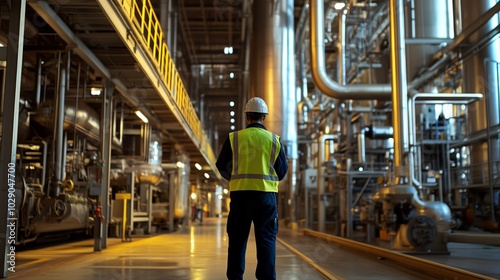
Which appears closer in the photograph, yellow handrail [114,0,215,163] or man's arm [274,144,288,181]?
man's arm [274,144,288,181]

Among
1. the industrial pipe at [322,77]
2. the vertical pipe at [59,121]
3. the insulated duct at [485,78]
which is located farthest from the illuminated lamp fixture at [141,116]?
the insulated duct at [485,78]

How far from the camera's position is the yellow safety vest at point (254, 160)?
3674 millimetres

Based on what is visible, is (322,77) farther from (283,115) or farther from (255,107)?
(255,107)

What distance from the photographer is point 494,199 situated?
528 inches

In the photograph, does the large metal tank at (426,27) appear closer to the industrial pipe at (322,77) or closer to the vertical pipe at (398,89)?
the industrial pipe at (322,77)

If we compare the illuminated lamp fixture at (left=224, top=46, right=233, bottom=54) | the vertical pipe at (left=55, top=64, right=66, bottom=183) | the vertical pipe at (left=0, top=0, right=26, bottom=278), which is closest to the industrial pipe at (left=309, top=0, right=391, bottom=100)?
the vertical pipe at (left=55, top=64, right=66, bottom=183)

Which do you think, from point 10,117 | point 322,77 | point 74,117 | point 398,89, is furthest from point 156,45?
point 10,117

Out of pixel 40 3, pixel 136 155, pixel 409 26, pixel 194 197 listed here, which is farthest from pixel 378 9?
pixel 194 197

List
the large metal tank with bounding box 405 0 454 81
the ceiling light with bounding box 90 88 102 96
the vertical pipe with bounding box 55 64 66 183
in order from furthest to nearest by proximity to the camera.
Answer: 1. the large metal tank with bounding box 405 0 454 81
2. the ceiling light with bounding box 90 88 102 96
3. the vertical pipe with bounding box 55 64 66 183

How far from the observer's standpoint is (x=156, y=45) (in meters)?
11.3

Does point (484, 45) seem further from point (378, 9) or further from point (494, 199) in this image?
point (378, 9)

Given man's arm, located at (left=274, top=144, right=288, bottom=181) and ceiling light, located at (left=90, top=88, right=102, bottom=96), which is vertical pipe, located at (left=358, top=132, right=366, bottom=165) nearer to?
ceiling light, located at (left=90, top=88, right=102, bottom=96)

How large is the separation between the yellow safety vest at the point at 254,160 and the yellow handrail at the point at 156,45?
180 inches

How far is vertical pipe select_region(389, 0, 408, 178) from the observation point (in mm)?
9640
